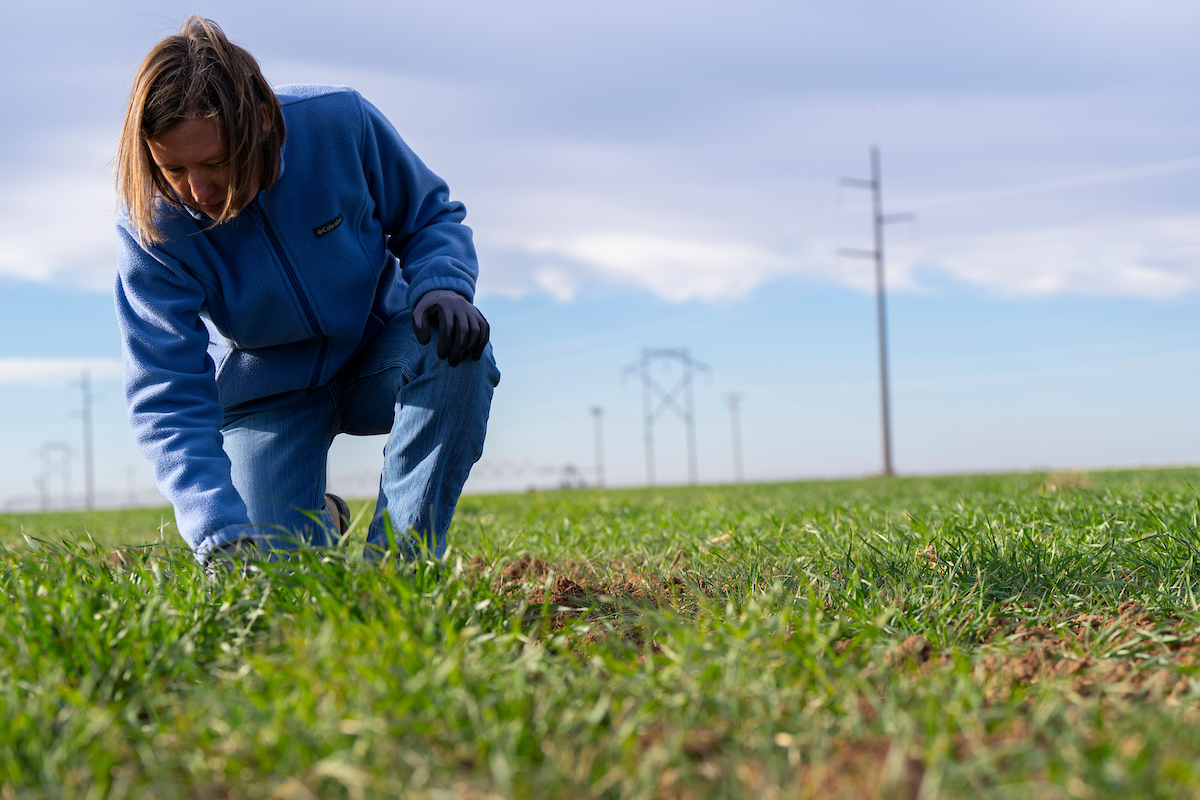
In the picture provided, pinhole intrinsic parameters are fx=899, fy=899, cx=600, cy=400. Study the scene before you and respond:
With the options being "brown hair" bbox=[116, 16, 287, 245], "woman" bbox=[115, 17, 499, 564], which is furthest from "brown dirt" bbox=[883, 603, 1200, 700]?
"brown hair" bbox=[116, 16, 287, 245]

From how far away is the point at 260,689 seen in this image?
170 centimetres

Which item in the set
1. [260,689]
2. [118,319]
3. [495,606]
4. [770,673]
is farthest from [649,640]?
[118,319]

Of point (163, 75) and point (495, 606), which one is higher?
point (163, 75)

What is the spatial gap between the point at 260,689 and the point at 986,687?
4.61ft

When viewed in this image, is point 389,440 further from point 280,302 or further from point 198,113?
point 198,113

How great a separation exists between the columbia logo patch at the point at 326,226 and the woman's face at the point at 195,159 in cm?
34

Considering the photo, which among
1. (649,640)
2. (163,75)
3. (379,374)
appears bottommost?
(649,640)

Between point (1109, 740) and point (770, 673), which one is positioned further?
point (770, 673)

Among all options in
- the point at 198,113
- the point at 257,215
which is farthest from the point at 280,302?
the point at 198,113

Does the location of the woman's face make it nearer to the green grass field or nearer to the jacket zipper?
the jacket zipper

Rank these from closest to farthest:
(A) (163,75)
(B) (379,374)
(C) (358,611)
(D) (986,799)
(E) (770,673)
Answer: (D) (986,799) < (E) (770,673) < (C) (358,611) < (A) (163,75) < (B) (379,374)

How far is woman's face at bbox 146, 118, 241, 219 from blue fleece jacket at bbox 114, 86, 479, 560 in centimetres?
19

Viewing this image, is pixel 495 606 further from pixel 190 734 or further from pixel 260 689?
pixel 190 734

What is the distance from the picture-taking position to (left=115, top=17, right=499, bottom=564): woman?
281 cm
